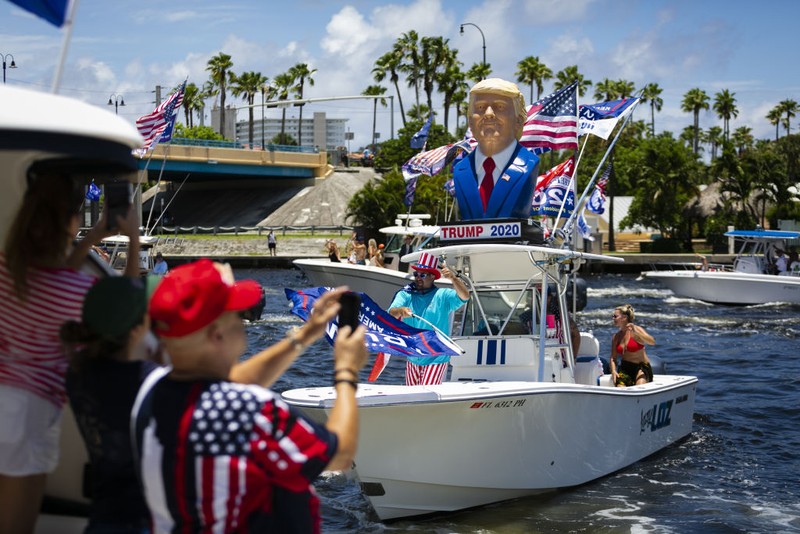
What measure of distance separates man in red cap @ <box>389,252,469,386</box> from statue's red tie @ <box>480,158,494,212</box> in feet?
3.11

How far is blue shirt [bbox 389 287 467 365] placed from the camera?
35.5 feet

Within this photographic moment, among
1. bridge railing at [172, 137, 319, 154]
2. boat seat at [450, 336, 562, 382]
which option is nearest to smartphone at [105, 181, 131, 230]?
boat seat at [450, 336, 562, 382]

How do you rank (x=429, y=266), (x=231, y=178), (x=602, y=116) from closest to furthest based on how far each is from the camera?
(x=429, y=266)
(x=602, y=116)
(x=231, y=178)

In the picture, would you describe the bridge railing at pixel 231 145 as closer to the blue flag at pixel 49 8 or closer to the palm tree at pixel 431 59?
the palm tree at pixel 431 59

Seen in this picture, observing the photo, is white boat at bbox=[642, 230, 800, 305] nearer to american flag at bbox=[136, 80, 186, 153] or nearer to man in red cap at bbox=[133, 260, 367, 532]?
american flag at bbox=[136, 80, 186, 153]

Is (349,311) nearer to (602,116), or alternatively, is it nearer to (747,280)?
(602,116)

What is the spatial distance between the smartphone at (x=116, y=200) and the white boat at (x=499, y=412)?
474cm

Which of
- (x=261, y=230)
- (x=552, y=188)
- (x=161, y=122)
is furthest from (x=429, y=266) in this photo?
(x=261, y=230)

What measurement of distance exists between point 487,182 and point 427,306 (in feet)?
5.06

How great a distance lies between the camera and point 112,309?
11.6ft

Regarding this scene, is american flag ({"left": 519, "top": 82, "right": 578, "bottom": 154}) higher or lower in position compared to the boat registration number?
higher

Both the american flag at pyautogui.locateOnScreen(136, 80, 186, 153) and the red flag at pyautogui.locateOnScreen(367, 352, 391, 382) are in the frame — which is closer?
the red flag at pyautogui.locateOnScreen(367, 352, 391, 382)

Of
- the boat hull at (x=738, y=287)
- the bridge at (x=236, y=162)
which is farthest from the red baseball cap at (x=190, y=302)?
the bridge at (x=236, y=162)

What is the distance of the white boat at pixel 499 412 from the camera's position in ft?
30.8
